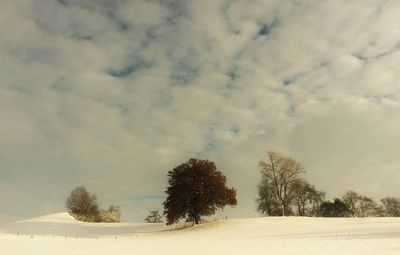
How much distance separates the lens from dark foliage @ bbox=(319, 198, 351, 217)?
→ 87.6 m

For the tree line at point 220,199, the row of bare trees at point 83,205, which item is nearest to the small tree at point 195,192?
the tree line at point 220,199

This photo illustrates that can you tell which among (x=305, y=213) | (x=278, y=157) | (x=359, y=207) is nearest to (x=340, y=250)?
(x=278, y=157)

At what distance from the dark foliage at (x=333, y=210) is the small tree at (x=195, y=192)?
4587cm

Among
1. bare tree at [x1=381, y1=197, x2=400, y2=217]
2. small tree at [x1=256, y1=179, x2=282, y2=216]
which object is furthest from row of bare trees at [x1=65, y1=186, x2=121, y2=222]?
bare tree at [x1=381, y1=197, x2=400, y2=217]

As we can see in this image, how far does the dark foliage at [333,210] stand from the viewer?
87581 mm

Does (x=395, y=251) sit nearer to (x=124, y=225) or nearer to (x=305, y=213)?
(x=124, y=225)

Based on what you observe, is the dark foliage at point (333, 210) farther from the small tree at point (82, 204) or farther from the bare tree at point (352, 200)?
the small tree at point (82, 204)

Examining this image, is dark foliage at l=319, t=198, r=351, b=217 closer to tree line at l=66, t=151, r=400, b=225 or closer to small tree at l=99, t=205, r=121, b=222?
tree line at l=66, t=151, r=400, b=225

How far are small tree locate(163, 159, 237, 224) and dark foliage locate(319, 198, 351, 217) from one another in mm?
45865

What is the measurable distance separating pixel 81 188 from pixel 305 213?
153 feet

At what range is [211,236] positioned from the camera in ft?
116

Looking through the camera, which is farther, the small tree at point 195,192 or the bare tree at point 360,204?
the bare tree at point 360,204

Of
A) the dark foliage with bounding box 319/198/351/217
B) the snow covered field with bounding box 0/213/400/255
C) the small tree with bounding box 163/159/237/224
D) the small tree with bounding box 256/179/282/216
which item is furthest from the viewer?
the dark foliage with bounding box 319/198/351/217

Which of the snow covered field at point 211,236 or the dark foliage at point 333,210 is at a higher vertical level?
the dark foliage at point 333,210
